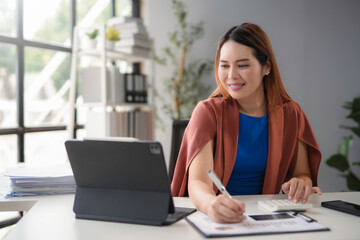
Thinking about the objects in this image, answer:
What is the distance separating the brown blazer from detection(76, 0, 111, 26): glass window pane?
7.79 ft

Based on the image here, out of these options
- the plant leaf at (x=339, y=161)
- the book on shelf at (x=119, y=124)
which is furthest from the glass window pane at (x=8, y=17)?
the plant leaf at (x=339, y=161)

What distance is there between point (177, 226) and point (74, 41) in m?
2.58

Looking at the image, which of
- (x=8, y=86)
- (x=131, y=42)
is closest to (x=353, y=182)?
(x=131, y=42)

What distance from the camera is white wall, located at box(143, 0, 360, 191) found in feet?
12.0

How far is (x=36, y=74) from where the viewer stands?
3.20m

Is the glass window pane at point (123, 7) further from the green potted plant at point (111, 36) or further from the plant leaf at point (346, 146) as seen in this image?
Result: the plant leaf at point (346, 146)

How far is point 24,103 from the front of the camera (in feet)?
9.50

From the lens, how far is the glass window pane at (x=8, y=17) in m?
2.80

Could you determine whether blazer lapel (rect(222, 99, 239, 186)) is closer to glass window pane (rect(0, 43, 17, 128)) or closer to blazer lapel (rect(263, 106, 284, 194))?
blazer lapel (rect(263, 106, 284, 194))

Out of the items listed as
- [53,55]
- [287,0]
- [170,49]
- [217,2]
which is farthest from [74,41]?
[287,0]

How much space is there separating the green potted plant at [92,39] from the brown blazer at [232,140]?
75.7 inches

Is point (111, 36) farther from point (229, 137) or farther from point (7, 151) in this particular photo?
point (229, 137)

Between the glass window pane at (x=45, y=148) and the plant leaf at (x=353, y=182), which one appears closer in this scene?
the glass window pane at (x=45, y=148)

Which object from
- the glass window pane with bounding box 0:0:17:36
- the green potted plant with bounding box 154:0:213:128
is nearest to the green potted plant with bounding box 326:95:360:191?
the green potted plant with bounding box 154:0:213:128
